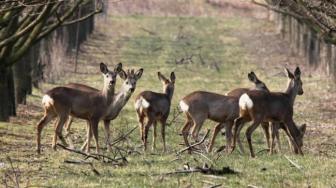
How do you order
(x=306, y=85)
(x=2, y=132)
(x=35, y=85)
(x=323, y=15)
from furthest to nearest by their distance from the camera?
1. (x=306, y=85)
2. (x=35, y=85)
3. (x=323, y=15)
4. (x=2, y=132)

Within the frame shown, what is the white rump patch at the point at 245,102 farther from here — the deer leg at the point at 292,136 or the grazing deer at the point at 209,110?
the grazing deer at the point at 209,110

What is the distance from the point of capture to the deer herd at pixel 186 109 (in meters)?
15.7

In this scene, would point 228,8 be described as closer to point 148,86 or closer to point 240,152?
point 148,86

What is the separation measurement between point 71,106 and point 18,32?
3.85m

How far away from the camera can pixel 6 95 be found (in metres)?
22.5

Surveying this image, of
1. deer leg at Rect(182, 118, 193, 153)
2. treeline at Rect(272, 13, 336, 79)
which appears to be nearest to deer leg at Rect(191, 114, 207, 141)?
deer leg at Rect(182, 118, 193, 153)

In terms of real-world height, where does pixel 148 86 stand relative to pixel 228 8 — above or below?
below

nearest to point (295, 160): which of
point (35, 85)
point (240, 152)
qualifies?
point (240, 152)

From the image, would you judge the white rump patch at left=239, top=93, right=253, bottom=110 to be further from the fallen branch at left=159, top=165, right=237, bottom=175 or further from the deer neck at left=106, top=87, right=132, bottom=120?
the fallen branch at left=159, top=165, right=237, bottom=175

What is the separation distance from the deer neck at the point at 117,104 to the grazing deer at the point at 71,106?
0.10 meters

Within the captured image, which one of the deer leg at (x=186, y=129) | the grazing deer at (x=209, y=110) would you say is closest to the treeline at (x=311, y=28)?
the grazing deer at (x=209, y=110)

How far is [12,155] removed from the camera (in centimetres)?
1519

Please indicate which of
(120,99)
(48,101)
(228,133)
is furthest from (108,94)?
(228,133)

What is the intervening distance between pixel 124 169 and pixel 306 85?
70.8 ft
